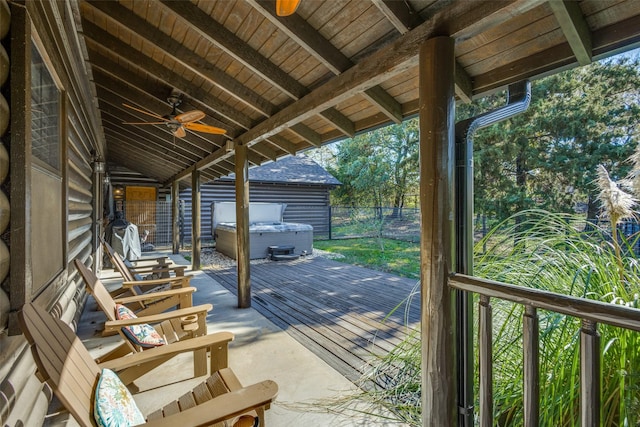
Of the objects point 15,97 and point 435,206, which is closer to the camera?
point 15,97

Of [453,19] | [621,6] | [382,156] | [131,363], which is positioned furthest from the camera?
[382,156]

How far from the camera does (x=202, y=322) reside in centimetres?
289

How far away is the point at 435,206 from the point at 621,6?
128 centimetres

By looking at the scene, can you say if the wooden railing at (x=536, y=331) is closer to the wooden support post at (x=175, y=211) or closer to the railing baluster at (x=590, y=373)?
the railing baluster at (x=590, y=373)

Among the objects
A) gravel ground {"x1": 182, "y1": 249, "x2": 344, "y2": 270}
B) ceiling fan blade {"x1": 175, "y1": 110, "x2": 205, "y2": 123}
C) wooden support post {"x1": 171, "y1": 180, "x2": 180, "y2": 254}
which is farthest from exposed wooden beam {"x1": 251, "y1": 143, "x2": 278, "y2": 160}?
wooden support post {"x1": 171, "y1": 180, "x2": 180, "y2": 254}

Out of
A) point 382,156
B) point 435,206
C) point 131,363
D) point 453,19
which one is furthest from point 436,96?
point 382,156

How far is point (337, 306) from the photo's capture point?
486 cm

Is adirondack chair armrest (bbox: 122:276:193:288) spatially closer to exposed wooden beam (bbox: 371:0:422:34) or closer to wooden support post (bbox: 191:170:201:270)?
exposed wooden beam (bbox: 371:0:422:34)

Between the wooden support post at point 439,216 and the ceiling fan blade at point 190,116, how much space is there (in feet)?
8.99

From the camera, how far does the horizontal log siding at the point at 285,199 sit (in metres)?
13.0

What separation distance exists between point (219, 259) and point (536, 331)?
890cm

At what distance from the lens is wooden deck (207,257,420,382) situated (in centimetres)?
339

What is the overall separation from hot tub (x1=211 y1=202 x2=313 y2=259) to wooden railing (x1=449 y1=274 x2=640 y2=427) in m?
7.42

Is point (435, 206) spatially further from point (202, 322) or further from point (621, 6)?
point (202, 322)
